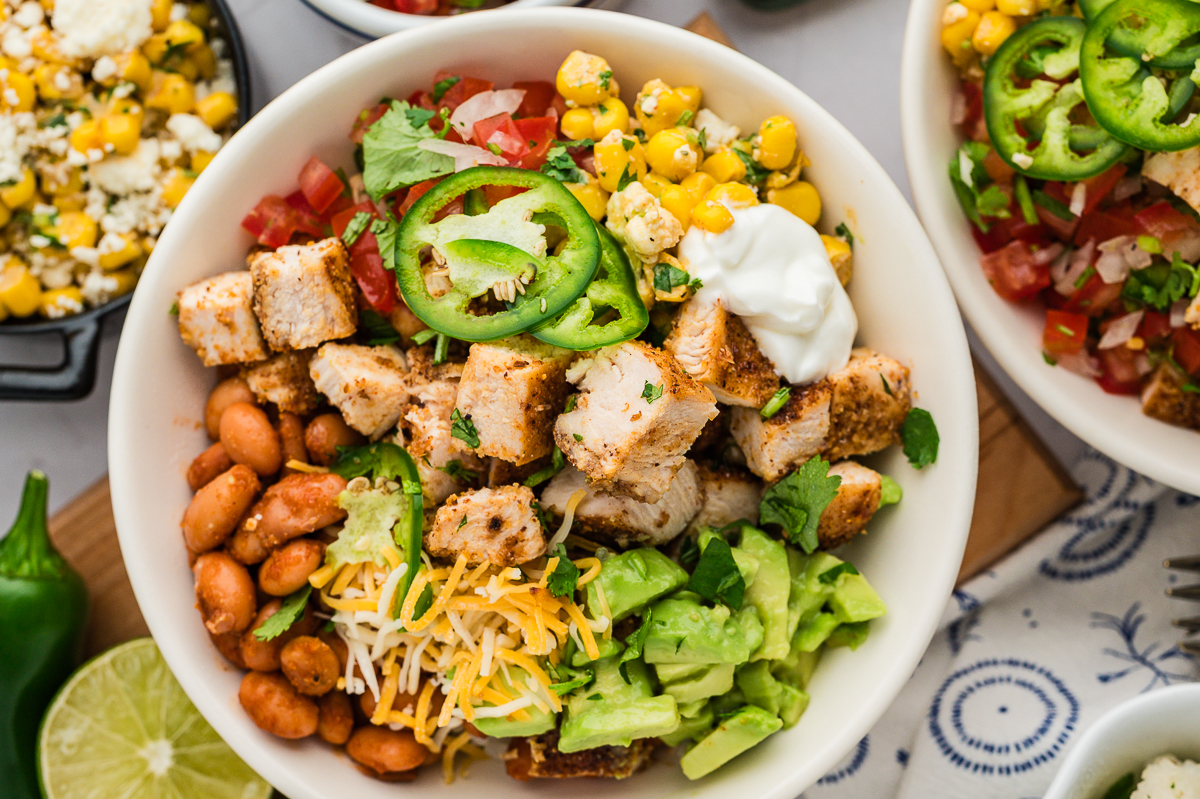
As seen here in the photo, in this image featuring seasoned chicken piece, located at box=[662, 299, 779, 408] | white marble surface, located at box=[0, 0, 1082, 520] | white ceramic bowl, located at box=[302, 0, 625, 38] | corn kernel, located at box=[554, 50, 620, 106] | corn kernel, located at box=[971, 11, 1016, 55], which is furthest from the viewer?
white marble surface, located at box=[0, 0, 1082, 520]

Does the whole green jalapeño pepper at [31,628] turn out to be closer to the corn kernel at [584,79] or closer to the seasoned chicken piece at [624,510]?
the seasoned chicken piece at [624,510]

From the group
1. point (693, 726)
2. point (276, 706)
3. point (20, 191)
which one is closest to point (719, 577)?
point (693, 726)

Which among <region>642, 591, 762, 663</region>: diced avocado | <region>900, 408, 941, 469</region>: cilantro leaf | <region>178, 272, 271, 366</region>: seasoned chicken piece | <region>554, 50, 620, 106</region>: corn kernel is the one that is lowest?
<region>642, 591, 762, 663</region>: diced avocado

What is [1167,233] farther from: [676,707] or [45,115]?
[45,115]

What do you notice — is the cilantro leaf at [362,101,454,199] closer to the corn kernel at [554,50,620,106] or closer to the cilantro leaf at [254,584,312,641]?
the corn kernel at [554,50,620,106]

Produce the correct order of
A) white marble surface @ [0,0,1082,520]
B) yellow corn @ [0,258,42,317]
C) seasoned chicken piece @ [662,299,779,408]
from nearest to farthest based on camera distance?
seasoned chicken piece @ [662,299,779,408]
yellow corn @ [0,258,42,317]
white marble surface @ [0,0,1082,520]

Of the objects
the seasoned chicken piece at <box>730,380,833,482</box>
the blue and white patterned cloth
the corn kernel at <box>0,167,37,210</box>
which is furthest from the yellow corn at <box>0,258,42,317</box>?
the blue and white patterned cloth

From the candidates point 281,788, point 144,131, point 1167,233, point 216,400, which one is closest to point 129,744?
point 281,788

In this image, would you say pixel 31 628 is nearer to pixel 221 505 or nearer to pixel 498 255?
pixel 221 505
